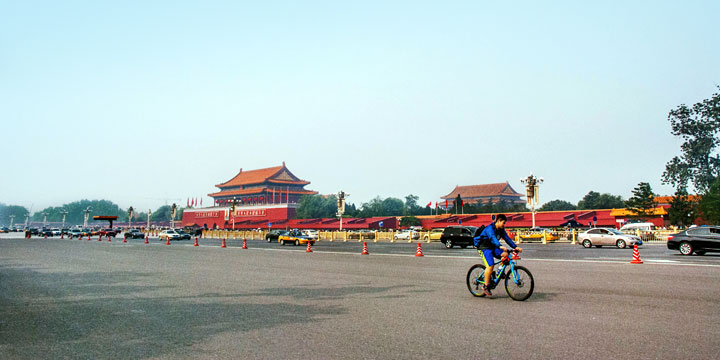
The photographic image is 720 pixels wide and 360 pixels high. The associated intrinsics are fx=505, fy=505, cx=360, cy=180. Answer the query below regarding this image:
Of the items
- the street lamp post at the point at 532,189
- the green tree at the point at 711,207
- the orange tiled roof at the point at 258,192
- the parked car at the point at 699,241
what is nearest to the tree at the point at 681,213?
the green tree at the point at 711,207

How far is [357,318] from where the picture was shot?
743 centimetres

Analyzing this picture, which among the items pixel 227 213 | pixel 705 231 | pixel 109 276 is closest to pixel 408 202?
pixel 227 213

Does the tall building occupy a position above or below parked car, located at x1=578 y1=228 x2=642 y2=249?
above

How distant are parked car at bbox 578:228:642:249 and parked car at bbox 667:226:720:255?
7603 mm

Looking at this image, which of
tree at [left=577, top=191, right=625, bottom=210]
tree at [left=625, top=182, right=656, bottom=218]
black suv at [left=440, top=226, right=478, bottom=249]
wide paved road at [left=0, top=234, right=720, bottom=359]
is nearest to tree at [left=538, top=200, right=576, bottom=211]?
tree at [left=577, top=191, right=625, bottom=210]

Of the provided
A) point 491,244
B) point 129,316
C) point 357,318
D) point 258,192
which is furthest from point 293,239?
point 258,192

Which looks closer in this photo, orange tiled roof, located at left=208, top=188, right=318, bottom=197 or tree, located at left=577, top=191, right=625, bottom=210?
tree, located at left=577, top=191, right=625, bottom=210

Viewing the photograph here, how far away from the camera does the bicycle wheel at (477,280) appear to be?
31.1 feet

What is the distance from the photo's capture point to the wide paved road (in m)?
5.49

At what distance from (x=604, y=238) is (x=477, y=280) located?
83.2ft

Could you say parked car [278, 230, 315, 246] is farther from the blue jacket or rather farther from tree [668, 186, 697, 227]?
tree [668, 186, 697, 227]

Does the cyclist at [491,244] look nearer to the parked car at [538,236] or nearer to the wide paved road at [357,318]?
the wide paved road at [357,318]

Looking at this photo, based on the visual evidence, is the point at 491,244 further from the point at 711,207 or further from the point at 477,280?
the point at 711,207

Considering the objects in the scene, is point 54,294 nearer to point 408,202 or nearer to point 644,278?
point 644,278
